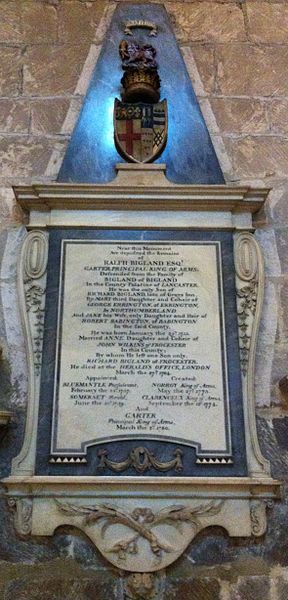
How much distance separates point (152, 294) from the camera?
386 cm

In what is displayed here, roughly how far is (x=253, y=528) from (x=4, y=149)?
3005mm

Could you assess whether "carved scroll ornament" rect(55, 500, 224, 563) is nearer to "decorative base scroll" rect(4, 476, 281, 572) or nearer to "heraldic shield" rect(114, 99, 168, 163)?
"decorative base scroll" rect(4, 476, 281, 572)

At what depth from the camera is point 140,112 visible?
4340 mm

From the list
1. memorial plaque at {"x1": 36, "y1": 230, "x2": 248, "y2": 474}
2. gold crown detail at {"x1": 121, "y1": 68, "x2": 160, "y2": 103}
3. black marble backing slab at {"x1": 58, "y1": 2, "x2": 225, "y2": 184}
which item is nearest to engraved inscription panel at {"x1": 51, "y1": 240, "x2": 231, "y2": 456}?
memorial plaque at {"x1": 36, "y1": 230, "x2": 248, "y2": 474}

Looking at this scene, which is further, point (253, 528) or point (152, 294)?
point (152, 294)

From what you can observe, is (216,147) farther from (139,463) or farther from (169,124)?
(139,463)

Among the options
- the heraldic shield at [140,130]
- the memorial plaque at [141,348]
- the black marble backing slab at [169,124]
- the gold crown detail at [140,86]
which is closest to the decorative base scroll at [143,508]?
the memorial plaque at [141,348]

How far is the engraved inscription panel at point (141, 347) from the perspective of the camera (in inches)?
140

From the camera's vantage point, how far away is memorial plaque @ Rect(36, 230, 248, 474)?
3.54 metres

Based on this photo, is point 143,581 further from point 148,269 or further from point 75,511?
point 148,269

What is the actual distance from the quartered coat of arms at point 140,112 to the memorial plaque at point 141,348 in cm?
64

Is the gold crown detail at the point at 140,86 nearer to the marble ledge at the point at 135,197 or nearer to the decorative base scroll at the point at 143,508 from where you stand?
the marble ledge at the point at 135,197

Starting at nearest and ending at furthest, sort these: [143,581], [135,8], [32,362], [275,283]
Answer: [143,581], [32,362], [275,283], [135,8]

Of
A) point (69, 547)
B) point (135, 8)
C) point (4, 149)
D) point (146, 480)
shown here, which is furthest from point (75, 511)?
point (135, 8)
